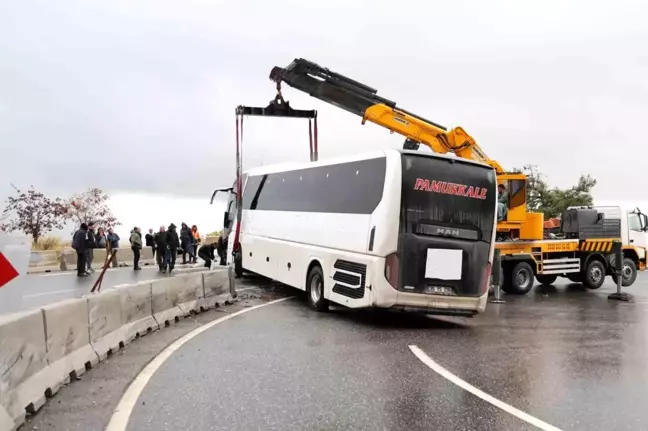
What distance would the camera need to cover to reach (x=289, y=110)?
17781 millimetres

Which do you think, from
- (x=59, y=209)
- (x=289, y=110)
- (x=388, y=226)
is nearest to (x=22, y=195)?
(x=59, y=209)

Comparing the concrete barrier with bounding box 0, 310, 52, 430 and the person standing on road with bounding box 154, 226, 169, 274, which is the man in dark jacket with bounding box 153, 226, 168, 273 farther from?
the concrete barrier with bounding box 0, 310, 52, 430

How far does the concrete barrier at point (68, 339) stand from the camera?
5.88 m

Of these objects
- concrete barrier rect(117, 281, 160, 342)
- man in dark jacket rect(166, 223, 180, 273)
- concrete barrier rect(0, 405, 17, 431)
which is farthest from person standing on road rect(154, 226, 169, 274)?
concrete barrier rect(0, 405, 17, 431)

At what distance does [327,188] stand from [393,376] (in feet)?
21.5

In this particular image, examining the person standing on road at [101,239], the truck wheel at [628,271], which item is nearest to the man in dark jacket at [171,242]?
the person standing on road at [101,239]

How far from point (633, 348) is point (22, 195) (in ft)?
110

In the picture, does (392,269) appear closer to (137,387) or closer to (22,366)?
(137,387)

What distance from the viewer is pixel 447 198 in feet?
35.6

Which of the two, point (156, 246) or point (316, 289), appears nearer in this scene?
point (316, 289)

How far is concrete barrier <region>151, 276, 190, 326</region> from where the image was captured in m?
9.89

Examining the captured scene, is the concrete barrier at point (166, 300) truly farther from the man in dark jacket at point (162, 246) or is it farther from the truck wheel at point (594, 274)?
the truck wheel at point (594, 274)

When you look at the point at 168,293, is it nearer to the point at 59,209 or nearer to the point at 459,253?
the point at 459,253

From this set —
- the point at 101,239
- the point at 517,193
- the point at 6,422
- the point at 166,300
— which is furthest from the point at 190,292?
the point at 101,239
